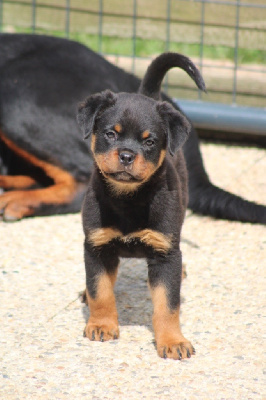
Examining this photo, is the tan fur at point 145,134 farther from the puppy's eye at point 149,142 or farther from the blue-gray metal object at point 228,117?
the blue-gray metal object at point 228,117

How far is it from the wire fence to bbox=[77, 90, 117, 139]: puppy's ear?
10.3ft

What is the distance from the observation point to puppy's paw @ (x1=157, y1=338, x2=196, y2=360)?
9.89 ft

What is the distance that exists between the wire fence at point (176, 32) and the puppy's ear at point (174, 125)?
3.10m

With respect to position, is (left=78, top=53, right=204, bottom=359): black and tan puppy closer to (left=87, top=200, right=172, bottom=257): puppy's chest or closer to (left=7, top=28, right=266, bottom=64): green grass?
(left=87, top=200, right=172, bottom=257): puppy's chest

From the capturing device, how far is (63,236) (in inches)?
172

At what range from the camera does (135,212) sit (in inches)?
125

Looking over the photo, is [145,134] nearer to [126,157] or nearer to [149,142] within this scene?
[149,142]

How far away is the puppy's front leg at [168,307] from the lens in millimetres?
3041

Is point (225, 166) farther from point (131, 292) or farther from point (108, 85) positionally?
point (131, 292)

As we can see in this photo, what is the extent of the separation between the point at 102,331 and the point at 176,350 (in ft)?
1.13

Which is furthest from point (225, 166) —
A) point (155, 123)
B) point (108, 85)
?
point (155, 123)

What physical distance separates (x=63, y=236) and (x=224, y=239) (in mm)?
941

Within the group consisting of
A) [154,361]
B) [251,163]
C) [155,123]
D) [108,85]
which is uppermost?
[155,123]

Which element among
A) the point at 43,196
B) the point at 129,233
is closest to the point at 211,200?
the point at 43,196
